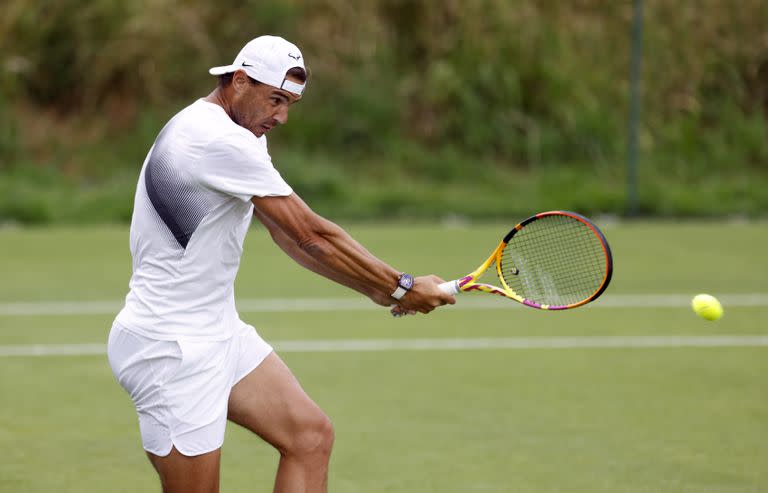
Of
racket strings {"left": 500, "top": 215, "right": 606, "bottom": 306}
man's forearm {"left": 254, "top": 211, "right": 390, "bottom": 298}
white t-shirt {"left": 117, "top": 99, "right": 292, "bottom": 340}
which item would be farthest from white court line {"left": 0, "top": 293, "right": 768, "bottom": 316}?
white t-shirt {"left": 117, "top": 99, "right": 292, "bottom": 340}

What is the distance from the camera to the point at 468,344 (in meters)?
8.95

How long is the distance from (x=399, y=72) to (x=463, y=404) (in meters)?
11.3

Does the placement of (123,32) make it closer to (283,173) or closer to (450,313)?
(283,173)

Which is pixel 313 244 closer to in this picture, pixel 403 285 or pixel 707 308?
pixel 403 285

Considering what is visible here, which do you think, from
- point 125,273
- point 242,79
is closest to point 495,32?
point 125,273

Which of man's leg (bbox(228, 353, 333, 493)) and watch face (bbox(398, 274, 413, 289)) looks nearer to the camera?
watch face (bbox(398, 274, 413, 289))

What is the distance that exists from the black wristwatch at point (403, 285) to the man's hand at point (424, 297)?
0.02 m

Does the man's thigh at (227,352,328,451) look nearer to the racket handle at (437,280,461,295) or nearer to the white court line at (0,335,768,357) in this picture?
the racket handle at (437,280,461,295)

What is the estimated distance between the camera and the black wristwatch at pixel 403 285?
14.1 feet

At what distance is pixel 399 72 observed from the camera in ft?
59.0

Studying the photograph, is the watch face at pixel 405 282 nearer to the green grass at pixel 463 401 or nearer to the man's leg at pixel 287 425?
the man's leg at pixel 287 425

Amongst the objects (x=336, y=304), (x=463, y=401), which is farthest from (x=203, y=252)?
(x=336, y=304)

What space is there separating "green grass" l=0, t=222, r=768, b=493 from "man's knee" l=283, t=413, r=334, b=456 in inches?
48.9

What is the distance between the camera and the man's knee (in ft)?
14.6
